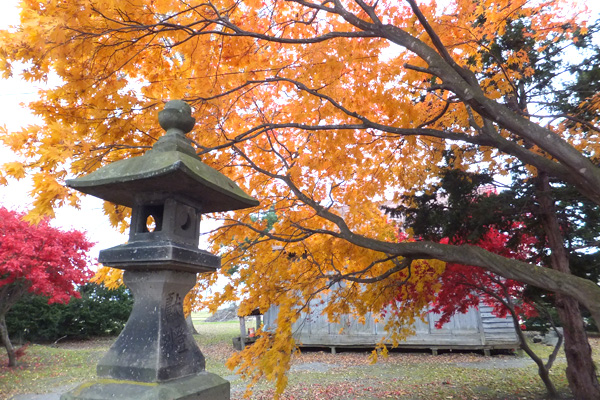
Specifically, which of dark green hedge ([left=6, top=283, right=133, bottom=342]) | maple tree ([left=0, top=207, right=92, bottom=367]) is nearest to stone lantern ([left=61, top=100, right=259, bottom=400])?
maple tree ([left=0, top=207, right=92, bottom=367])

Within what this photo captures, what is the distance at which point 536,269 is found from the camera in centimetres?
351

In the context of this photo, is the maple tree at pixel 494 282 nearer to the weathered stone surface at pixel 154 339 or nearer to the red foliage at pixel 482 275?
the red foliage at pixel 482 275

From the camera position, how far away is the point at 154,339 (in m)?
2.39

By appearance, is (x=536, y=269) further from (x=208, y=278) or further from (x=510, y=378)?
(x=510, y=378)

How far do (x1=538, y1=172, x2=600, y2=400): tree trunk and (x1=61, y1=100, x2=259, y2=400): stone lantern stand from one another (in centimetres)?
614

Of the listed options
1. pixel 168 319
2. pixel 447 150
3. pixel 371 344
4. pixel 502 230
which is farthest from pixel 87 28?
pixel 371 344

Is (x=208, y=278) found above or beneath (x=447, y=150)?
beneath

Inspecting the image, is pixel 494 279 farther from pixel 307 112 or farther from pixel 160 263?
pixel 160 263

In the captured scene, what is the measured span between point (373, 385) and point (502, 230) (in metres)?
5.05

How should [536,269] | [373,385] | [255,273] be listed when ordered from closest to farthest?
[536,269] < [255,273] < [373,385]

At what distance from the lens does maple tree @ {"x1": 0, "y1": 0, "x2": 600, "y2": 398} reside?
3391mm

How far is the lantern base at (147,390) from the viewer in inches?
85.6

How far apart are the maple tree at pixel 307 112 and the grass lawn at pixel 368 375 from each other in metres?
3.02

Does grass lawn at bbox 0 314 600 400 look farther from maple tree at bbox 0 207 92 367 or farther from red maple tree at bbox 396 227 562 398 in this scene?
maple tree at bbox 0 207 92 367
